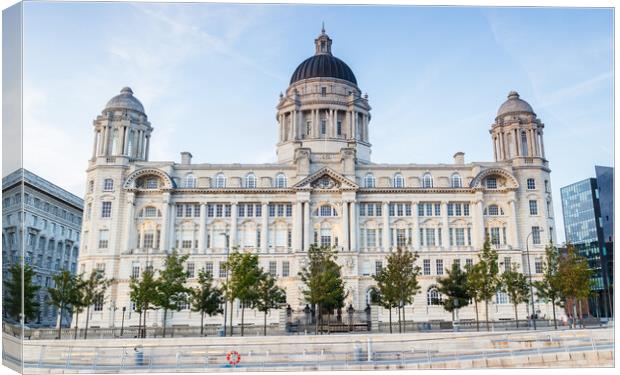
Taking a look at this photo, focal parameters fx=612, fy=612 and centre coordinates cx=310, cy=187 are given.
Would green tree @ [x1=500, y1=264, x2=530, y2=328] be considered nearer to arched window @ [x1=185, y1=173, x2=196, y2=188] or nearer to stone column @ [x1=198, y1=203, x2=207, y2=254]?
stone column @ [x1=198, y1=203, x2=207, y2=254]

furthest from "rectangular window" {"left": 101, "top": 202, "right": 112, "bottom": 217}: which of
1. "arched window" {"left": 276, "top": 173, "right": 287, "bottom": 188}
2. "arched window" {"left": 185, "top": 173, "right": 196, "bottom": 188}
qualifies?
"arched window" {"left": 276, "top": 173, "right": 287, "bottom": 188}

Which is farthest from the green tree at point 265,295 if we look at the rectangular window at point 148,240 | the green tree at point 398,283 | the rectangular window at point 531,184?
the rectangular window at point 531,184

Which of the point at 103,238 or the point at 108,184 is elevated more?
the point at 108,184

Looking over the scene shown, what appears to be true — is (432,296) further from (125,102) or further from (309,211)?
(125,102)

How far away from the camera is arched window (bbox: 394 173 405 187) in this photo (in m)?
71.3

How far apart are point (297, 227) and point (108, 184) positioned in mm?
22217

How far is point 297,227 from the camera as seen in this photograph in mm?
68375

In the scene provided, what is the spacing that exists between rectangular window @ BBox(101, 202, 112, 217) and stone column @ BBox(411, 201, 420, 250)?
112ft

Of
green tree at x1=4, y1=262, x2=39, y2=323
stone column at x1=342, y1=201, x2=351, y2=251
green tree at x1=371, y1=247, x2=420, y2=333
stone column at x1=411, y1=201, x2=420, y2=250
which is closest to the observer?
green tree at x1=4, y1=262, x2=39, y2=323

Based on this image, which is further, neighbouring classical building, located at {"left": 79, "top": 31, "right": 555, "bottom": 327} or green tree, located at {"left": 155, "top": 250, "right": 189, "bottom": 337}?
neighbouring classical building, located at {"left": 79, "top": 31, "right": 555, "bottom": 327}

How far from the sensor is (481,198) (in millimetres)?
69438

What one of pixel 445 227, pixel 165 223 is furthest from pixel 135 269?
pixel 445 227

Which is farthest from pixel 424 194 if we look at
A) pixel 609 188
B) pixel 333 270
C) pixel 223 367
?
pixel 223 367

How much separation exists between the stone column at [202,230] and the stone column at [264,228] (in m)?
6.39
